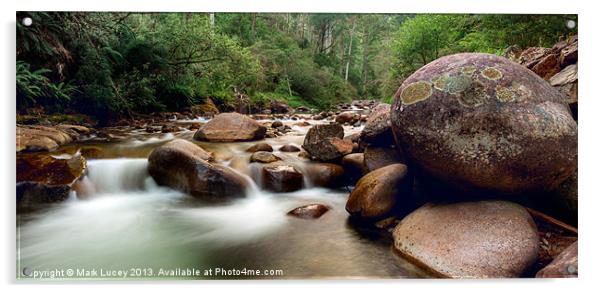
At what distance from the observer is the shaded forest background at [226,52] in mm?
A: 3107

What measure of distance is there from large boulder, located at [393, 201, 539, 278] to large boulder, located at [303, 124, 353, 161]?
5.22ft

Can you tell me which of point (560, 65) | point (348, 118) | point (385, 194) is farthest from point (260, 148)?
point (560, 65)

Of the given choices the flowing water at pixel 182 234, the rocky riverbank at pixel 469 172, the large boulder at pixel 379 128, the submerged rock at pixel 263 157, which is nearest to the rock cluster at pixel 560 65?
the rocky riverbank at pixel 469 172

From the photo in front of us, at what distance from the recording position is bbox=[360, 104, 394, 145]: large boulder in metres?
3.79

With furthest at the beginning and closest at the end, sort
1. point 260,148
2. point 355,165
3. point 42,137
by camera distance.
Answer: point 260,148, point 355,165, point 42,137

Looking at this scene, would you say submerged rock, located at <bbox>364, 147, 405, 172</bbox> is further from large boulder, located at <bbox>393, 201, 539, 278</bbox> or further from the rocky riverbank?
large boulder, located at <bbox>393, 201, 539, 278</bbox>

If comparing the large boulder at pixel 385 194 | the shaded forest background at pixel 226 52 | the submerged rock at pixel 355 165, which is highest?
the shaded forest background at pixel 226 52

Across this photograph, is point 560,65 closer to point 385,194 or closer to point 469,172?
point 469,172

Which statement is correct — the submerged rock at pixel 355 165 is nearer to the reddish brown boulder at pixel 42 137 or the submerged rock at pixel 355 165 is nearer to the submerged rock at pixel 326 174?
the submerged rock at pixel 326 174

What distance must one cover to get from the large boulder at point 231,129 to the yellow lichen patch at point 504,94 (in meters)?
2.66

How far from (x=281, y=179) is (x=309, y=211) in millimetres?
589

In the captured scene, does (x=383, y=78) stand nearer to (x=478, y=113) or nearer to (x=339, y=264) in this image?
(x=478, y=113)

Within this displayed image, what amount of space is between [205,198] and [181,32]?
1.55 meters

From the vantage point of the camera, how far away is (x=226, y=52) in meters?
3.56
